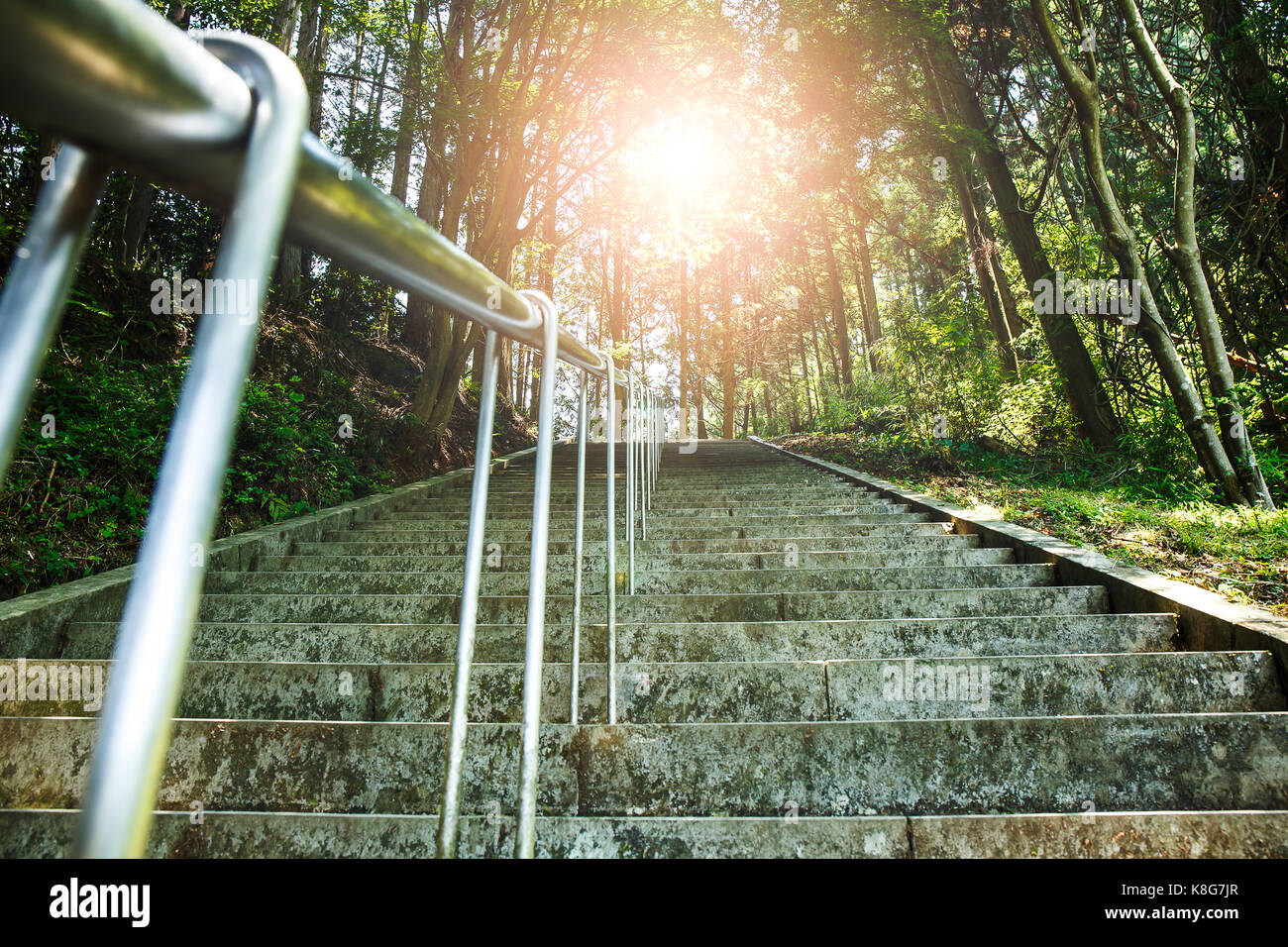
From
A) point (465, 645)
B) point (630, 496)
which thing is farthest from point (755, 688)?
point (465, 645)

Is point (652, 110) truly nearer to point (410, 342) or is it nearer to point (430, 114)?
point (430, 114)

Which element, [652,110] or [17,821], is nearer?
[17,821]

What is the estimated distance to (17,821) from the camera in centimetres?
168

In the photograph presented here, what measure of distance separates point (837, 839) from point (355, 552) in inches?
145

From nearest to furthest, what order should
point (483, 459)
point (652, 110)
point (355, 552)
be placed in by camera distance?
point (483, 459), point (355, 552), point (652, 110)

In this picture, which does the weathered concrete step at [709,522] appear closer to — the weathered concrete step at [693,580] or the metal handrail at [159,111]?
the weathered concrete step at [693,580]

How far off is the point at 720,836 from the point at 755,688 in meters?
0.71

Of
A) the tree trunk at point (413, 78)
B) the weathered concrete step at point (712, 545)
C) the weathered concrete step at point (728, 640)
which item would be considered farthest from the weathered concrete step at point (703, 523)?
the tree trunk at point (413, 78)

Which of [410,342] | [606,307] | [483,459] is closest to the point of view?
[483,459]

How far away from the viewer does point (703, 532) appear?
15.4 ft

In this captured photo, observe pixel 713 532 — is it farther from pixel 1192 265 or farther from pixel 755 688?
pixel 1192 265

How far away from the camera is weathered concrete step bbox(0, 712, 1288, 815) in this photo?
1.89m

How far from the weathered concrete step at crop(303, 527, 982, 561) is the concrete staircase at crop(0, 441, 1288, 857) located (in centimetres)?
65
